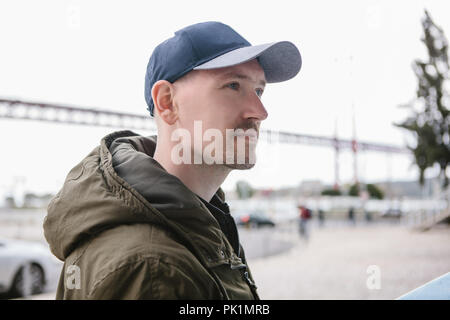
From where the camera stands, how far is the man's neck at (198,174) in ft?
3.37

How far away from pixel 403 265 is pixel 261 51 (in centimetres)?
687

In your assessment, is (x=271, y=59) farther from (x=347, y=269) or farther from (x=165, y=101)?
(x=347, y=269)

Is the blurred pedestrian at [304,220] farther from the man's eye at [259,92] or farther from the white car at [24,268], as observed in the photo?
the man's eye at [259,92]

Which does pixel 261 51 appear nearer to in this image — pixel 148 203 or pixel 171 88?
pixel 171 88

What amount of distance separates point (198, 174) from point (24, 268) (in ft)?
17.2

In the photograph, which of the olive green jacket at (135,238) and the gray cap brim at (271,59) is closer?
the olive green jacket at (135,238)

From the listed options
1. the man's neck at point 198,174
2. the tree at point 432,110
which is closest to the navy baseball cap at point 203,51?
the man's neck at point 198,174

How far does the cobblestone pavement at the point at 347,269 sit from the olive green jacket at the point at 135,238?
426 centimetres

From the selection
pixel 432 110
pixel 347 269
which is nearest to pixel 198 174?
pixel 347 269

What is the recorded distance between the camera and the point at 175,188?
0.89 metres

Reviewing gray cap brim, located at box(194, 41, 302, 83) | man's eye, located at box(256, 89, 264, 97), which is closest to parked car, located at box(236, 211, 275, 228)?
gray cap brim, located at box(194, 41, 302, 83)

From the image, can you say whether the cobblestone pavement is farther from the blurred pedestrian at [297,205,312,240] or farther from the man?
the man

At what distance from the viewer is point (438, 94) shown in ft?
33.8

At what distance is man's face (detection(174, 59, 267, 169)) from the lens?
0.98 metres
